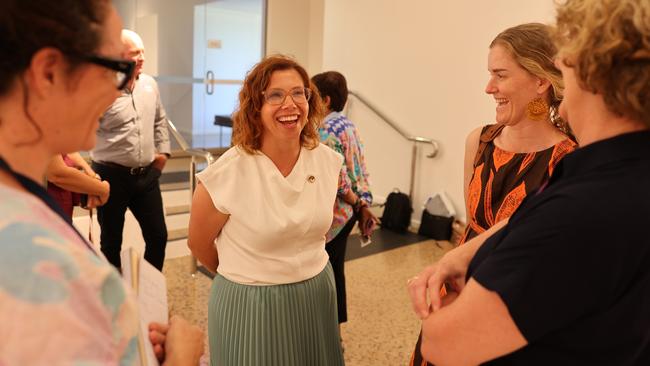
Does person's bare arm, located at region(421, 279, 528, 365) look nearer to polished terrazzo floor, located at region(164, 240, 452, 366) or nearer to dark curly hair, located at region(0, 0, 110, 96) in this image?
dark curly hair, located at region(0, 0, 110, 96)

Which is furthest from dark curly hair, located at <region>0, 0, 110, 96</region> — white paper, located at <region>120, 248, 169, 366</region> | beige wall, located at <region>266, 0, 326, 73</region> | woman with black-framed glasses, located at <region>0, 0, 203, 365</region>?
beige wall, located at <region>266, 0, 326, 73</region>

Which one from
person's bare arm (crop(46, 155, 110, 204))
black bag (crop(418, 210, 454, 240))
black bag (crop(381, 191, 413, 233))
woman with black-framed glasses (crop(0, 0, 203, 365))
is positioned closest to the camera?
woman with black-framed glasses (crop(0, 0, 203, 365))

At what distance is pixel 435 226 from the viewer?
5430mm

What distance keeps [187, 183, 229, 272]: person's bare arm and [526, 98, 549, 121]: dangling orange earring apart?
3.59 ft

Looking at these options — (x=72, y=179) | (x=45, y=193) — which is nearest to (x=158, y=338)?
(x=45, y=193)

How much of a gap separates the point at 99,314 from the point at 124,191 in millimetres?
2865

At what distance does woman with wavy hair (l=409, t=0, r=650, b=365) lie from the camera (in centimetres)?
78

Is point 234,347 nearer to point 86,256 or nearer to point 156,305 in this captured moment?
point 156,305

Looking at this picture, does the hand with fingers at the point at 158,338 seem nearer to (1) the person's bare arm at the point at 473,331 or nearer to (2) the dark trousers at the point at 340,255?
(1) the person's bare arm at the point at 473,331

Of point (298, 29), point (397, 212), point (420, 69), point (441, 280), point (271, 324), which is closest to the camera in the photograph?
point (441, 280)

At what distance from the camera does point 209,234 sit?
1.96m

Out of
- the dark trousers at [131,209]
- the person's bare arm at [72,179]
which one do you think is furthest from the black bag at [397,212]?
the person's bare arm at [72,179]

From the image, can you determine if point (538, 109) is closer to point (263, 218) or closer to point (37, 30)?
point (263, 218)

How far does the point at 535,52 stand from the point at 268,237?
1.07 metres
